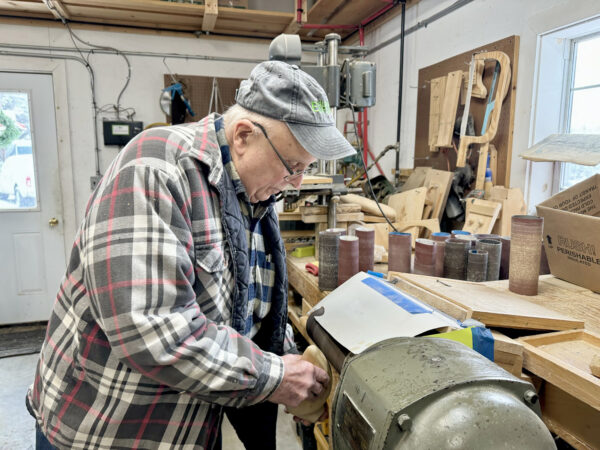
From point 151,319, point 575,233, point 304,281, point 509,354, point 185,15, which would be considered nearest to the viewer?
point 151,319

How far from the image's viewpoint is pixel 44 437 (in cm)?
93

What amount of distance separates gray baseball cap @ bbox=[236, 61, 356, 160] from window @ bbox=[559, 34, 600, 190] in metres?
1.66

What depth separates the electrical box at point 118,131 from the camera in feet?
11.7

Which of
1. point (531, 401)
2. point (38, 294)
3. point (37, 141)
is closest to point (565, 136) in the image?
point (531, 401)

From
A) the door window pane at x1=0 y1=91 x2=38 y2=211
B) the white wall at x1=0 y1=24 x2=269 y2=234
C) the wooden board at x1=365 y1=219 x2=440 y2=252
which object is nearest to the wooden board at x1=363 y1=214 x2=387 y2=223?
the wooden board at x1=365 y1=219 x2=440 y2=252

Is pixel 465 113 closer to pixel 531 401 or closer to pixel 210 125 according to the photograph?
pixel 210 125

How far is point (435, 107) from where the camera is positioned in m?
2.72

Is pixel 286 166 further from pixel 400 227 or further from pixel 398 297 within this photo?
pixel 400 227

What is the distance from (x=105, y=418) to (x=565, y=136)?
1.70 metres

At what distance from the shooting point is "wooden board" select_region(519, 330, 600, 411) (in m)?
0.79

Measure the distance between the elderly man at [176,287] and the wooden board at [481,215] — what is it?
4.91 ft

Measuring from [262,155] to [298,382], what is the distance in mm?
491

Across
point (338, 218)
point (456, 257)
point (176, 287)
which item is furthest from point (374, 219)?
point (176, 287)

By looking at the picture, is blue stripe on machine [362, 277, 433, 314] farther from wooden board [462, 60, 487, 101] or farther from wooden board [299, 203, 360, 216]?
wooden board [462, 60, 487, 101]
